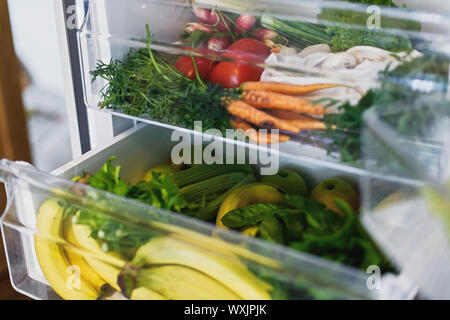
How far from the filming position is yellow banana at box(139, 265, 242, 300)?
2.49ft

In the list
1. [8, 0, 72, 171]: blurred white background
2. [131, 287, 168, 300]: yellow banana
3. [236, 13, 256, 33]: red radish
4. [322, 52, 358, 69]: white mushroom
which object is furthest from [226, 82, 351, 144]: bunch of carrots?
[8, 0, 72, 171]: blurred white background

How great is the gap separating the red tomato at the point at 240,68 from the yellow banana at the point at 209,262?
354 millimetres

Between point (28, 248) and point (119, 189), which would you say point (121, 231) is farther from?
point (28, 248)

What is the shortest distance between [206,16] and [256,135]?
41cm

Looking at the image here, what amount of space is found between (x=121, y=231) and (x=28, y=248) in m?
0.29

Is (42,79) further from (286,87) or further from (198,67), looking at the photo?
(286,87)

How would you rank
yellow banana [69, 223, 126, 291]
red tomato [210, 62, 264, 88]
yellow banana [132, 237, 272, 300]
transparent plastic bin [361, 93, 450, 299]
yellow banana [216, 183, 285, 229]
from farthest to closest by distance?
1. yellow banana [216, 183, 285, 229]
2. red tomato [210, 62, 264, 88]
3. yellow banana [69, 223, 126, 291]
4. yellow banana [132, 237, 272, 300]
5. transparent plastic bin [361, 93, 450, 299]

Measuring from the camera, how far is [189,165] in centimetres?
133

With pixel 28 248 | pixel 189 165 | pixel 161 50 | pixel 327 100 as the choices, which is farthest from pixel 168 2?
pixel 28 248

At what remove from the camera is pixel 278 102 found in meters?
0.86

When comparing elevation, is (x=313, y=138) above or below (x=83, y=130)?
above

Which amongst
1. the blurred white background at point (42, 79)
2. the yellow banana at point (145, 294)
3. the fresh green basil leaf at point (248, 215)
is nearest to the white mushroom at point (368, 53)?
the fresh green basil leaf at point (248, 215)

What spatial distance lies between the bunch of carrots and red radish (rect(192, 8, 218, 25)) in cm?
30

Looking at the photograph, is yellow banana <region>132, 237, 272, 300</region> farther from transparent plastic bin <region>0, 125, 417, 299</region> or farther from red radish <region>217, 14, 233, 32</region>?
red radish <region>217, 14, 233, 32</region>
